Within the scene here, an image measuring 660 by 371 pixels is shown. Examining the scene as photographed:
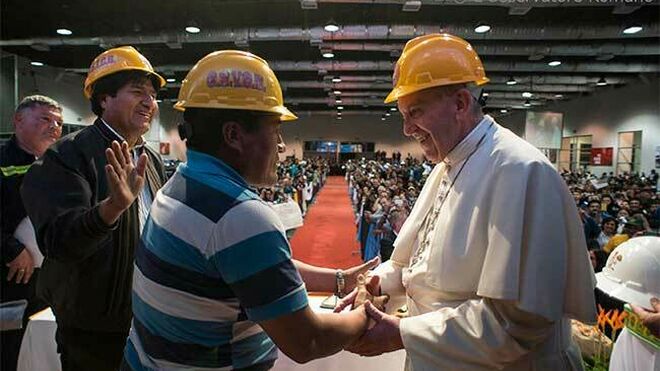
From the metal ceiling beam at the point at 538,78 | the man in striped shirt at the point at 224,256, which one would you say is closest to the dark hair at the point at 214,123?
the man in striped shirt at the point at 224,256

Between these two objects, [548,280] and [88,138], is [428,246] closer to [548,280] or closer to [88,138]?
[548,280]

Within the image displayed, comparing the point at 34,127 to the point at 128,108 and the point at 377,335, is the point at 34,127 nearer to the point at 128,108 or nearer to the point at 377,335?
the point at 128,108

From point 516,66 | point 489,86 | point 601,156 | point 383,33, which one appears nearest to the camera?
point 383,33

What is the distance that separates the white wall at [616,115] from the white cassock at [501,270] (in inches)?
836

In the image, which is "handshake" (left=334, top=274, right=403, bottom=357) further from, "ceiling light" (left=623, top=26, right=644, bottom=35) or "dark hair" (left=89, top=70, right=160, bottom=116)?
"ceiling light" (left=623, top=26, right=644, bottom=35)

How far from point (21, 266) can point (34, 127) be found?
0.89 m

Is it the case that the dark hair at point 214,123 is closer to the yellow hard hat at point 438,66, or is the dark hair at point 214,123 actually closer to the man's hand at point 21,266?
the yellow hard hat at point 438,66

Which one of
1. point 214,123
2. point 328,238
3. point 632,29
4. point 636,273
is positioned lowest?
point 328,238

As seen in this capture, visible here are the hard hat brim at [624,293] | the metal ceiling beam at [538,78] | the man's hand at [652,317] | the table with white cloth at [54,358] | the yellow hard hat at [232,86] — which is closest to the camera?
the yellow hard hat at [232,86]

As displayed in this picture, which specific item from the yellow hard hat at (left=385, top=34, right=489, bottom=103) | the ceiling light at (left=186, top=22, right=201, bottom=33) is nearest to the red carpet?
the ceiling light at (left=186, top=22, right=201, bottom=33)

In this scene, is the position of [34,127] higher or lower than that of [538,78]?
lower

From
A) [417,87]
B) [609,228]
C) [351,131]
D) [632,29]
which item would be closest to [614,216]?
[609,228]

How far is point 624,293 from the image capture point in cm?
192

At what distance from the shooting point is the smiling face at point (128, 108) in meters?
2.12
